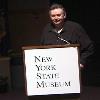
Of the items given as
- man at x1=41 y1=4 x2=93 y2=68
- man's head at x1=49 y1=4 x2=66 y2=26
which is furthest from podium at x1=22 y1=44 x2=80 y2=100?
man's head at x1=49 y1=4 x2=66 y2=26

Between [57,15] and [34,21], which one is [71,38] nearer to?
[57,15]

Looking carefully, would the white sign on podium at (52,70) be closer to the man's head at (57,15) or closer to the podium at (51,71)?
the podium at (51,71)

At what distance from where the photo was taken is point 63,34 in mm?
5375

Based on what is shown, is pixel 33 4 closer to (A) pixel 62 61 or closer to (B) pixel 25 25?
(B) pixel 25 25

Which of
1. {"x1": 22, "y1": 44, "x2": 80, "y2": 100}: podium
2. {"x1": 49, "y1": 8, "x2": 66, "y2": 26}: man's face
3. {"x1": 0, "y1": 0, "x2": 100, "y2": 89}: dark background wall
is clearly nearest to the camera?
{"x1": 22, "y1": 44, "x2": 80, "y2": 100}: podium

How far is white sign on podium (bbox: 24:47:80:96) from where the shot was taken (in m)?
5.09

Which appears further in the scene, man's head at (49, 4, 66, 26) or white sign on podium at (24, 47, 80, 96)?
man's head at (49, 4, 66, 26)

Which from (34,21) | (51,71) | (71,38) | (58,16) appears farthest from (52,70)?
(34,21)

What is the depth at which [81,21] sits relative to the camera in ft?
34.6

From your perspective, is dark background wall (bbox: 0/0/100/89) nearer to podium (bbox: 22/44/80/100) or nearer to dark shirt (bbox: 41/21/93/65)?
dark shirt (bbox: 41/21/93/65)

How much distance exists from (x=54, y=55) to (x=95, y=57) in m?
5.47

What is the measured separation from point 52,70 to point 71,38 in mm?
465

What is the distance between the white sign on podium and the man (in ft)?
0.80

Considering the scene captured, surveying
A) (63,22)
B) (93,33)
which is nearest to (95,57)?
(93,33)
